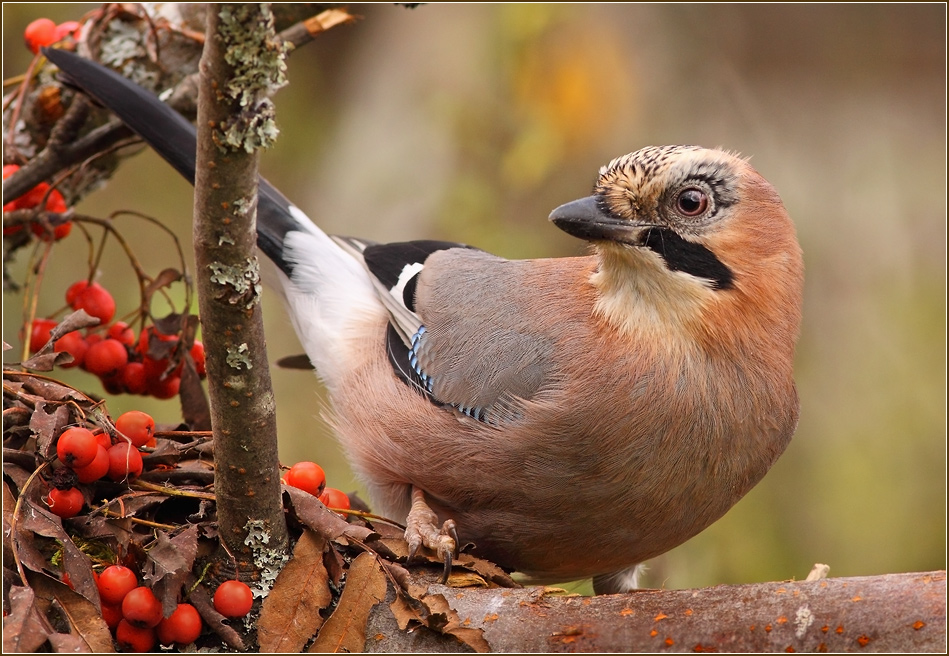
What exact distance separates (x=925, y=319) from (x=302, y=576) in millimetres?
5206

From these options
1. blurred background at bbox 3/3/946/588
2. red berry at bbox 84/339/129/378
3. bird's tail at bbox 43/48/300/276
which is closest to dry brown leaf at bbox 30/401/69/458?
red berry at bbox 84/339/129/378

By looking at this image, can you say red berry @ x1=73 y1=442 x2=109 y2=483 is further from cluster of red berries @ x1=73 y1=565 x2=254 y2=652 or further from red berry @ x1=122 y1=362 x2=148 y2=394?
red berry @ x1=122 y1=362 x2=148 y2=394

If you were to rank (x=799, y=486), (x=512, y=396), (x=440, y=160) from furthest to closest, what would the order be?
(x=440, y=160), (x=799, y=486), (x=512, y=396)

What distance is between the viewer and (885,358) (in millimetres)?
6434

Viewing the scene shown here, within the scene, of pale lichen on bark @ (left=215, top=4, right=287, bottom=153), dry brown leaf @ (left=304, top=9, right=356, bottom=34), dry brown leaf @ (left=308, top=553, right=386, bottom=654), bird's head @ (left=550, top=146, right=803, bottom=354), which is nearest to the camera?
pale lichen on bark @ (left=215, top=4, right=287, bottom=153)

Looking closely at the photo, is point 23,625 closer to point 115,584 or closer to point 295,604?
point 115,584

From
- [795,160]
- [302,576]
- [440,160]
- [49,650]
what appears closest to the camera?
[49,650]

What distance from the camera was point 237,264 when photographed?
2307mm

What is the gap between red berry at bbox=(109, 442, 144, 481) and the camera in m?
2.98

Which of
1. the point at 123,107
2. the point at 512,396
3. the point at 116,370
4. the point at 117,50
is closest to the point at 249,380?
the point at 512,396

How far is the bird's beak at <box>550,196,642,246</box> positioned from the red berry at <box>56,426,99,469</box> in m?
1.80

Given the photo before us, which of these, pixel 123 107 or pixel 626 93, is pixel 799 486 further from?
pixel 123 107

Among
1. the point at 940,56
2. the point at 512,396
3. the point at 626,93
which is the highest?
the point at 940,56

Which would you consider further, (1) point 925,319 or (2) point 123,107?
(1) point 925,319
